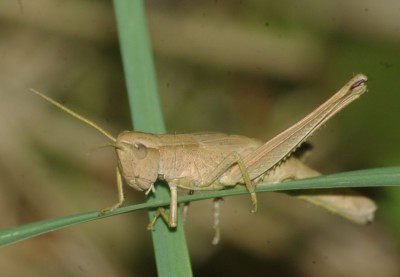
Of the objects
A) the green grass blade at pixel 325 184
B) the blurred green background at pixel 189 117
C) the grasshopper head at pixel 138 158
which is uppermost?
→ the blurred green background at pixel 189 117

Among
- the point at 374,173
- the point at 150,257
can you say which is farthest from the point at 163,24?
the point at 374,173

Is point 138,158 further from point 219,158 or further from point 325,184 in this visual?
point 325,184

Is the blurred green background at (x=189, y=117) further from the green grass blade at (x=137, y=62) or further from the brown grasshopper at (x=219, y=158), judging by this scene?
→ the green grass blade at (x=137, y=62)

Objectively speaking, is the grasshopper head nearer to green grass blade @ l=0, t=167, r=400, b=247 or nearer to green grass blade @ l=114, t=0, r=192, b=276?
green grass blade @ l=114, t=0, r=192, b=276

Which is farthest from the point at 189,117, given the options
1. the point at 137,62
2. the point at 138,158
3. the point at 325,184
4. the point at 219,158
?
the point at 325,184

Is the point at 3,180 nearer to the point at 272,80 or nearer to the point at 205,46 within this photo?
the point at 205,46

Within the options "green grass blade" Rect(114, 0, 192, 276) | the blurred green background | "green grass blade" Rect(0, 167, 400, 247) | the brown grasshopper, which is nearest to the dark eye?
the brown grasshopper

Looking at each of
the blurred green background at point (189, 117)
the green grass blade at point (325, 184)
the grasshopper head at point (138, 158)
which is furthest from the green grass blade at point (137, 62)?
the blurred green background at point (189, 117)

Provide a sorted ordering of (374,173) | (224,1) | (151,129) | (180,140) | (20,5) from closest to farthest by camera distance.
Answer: (374,173) < (151,129) < (180,140) < (224,1) < (20,5)
